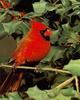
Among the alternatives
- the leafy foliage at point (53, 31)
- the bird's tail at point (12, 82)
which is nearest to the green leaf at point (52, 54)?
the leafy foliage at point (53, 31)

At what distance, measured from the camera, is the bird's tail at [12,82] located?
783 millimetres

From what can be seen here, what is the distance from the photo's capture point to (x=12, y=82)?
848 mm

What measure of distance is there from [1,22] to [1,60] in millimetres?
93

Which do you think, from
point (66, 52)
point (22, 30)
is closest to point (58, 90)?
point (66, 52)

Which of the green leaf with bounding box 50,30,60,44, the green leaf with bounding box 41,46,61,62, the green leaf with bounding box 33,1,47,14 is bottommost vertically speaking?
the green leaf with bounding box 41,46,61,62

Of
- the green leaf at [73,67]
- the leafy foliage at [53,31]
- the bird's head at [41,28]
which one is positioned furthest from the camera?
the bird's head at [41,28]

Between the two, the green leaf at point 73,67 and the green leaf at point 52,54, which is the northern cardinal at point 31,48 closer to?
the green leaf at point 52,54

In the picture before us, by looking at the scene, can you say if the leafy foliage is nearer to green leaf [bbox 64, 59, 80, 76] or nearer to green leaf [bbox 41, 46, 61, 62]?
green leaf [bbox 41, 46, 61, 62]

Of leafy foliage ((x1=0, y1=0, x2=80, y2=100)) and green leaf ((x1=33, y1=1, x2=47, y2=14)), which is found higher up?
green leaf ((x1=33, y1=1, x2=47, y2=14))

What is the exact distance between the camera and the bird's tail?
78cm

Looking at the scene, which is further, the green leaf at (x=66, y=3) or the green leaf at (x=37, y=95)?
the green leaf at (x=66, y=3)

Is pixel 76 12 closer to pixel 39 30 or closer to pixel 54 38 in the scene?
pixel 54 38

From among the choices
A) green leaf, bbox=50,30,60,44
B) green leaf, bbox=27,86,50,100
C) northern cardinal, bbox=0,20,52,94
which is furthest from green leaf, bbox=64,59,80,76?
northern cardinal, bbox=0,20,52,94

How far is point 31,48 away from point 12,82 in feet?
0.38
